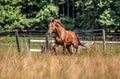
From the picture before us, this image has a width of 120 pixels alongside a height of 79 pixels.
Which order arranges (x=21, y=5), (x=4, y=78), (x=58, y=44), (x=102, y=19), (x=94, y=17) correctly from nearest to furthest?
1. (x=4, y=78)
2. (x=58, y=44)
3. (x=102, y=19)
4. (x=94, y=17)
5. (x=21, y=5)

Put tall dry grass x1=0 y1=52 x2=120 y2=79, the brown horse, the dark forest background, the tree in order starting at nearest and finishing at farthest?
tall dry grass x1=0 y1=52 x2=120 y2=79
the brown horse
the dark forest background
the tree

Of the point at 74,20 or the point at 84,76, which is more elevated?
the point at 84,76

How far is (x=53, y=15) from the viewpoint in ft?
149

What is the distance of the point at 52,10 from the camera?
4431 centimetres

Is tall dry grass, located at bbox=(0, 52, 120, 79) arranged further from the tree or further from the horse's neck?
the tree

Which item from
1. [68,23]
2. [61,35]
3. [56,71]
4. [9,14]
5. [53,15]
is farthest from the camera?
[53,15]

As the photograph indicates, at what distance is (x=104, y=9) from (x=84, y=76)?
36498 millimetres

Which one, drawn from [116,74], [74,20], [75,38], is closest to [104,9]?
[74,20]

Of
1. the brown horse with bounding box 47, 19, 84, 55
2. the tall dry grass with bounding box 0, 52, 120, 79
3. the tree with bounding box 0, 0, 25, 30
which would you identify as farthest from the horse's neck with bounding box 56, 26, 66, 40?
the tree with bounding box 0, 0, 25, 30

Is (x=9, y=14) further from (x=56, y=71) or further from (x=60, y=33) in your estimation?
(x=56, y=71)

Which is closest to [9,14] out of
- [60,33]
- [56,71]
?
[60,33]

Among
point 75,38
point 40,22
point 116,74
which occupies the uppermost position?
point 116,74

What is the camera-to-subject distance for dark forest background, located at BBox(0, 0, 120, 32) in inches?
1572

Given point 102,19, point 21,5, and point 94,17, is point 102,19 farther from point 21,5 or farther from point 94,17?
point 21,5
